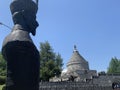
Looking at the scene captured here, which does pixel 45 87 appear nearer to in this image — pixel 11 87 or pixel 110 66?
pixel 11 87

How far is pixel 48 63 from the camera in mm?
42594

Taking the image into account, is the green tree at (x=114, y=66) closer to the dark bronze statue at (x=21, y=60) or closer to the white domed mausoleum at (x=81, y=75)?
the white domed mausoleum at (x=81, y=75)

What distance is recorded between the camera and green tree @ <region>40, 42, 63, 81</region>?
42.3 metres

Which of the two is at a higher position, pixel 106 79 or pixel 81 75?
pixel 81 75

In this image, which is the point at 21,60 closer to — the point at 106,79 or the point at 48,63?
the point at 48,63

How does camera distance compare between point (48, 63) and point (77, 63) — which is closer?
point (48, 63)

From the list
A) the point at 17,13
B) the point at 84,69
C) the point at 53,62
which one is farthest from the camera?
the point at 84,69

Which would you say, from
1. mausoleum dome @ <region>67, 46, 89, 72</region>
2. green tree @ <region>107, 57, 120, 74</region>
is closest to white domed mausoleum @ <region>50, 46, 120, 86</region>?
mausoleum dome @ <region>67, 46, 89, 72</region>

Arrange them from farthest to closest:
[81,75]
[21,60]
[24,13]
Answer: [81,75] → [24,13] → [21,60]

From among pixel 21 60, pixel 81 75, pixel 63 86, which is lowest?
pixel 21 60

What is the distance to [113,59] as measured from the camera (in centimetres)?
7050

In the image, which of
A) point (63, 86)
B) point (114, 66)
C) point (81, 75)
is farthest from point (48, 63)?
point (114, 66)

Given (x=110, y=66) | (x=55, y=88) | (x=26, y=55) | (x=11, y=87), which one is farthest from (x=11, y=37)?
(x=110, y=66)

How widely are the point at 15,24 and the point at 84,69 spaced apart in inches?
1810
